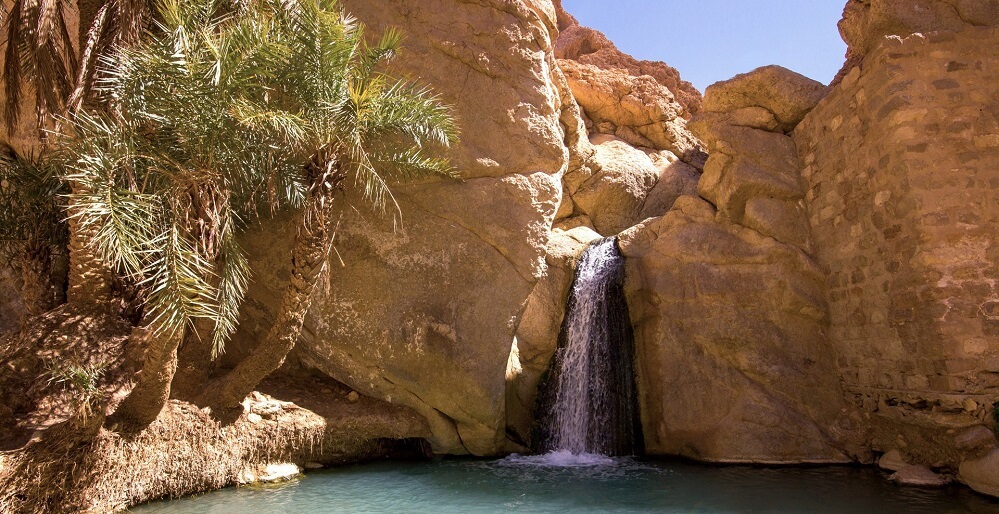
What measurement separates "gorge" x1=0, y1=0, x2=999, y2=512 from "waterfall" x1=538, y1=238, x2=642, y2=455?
0.48 feet

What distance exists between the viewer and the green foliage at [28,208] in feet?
26.3

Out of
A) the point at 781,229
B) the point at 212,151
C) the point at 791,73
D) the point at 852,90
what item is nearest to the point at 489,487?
the point at 212,151

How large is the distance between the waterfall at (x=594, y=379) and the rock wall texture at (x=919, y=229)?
3582 millimetres

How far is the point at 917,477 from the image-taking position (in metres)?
8.16

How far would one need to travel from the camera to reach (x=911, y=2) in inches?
387

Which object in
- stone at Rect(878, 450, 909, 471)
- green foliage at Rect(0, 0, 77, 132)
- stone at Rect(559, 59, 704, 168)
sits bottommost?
stone at Rect(878, 450, 909, 471)

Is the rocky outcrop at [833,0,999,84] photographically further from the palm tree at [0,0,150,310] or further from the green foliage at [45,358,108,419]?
the green foliage at [45,358,108,419]

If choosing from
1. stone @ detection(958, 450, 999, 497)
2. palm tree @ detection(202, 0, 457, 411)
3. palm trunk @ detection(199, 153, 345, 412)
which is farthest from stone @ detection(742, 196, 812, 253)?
palm trunk @ detection(199, 153, 345, 412)

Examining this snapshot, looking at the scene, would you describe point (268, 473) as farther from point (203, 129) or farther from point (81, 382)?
point (203, 129)

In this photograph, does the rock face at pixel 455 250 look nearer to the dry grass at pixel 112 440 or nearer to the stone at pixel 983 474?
the dry grass at pixel 112 440

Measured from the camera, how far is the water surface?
7.03 m

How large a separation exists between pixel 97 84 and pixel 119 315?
2805mm

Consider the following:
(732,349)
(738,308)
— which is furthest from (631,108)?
(732,349)

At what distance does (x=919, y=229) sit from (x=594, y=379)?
18.2ft
